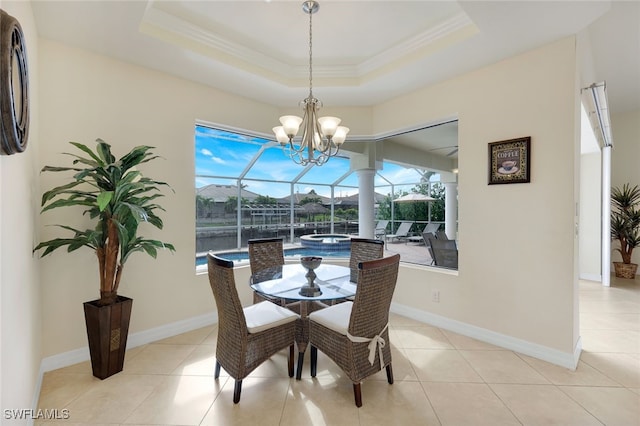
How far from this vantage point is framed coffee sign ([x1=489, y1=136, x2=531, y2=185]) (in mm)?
2561

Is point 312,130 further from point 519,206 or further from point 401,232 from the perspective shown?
point 401,232

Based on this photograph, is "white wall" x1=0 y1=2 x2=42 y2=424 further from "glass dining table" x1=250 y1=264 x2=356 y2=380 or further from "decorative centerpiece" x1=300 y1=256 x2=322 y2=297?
"decorative centerpiece" x1=300 y1=256 x2=322 y2=297

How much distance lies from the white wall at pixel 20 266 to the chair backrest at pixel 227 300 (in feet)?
3.23

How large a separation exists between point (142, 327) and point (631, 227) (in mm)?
7425

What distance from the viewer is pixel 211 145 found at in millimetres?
4836

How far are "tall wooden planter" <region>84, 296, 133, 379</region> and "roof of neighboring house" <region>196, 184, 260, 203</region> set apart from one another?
1.95 metres

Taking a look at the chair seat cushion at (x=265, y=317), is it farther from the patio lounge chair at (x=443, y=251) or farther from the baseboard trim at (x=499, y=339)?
the patio lounge chair at (x=443, y=251)

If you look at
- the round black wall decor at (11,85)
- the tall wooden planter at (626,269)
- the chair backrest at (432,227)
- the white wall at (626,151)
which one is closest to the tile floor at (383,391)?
the chair backrest at (432,227)

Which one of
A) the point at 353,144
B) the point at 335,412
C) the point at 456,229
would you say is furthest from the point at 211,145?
the point at 335,412

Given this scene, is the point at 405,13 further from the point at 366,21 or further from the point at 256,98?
the point at 256,98

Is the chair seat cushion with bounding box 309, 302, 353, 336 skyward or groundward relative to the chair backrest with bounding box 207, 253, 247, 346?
groundward

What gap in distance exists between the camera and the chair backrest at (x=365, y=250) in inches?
115

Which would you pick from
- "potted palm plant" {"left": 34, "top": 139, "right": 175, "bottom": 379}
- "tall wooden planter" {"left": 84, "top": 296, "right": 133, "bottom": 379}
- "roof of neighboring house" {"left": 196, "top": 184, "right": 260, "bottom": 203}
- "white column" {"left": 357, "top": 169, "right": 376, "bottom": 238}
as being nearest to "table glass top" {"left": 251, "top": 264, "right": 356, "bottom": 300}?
"potted palm plant" {"left": 34, "top": 139, "right": 175, "bottom": 379}

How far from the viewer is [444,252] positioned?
3354mm
